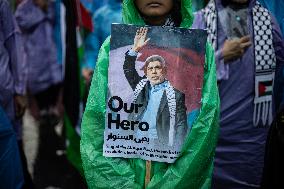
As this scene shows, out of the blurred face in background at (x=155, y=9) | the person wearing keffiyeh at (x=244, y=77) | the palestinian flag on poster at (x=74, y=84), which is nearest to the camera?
the blurred face in background at (x=155, y=9)

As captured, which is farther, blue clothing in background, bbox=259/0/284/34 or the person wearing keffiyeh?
blue clothing in background, bbox=259/0/284/34

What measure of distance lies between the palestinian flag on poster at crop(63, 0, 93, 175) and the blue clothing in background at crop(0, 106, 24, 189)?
1.69 m

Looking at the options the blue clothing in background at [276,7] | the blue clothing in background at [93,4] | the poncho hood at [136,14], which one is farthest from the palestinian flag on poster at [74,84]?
the poncho hood at [136,14]

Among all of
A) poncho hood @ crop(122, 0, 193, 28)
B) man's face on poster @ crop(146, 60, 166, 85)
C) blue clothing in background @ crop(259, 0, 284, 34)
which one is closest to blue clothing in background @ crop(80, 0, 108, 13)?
blue clothing in background @ crop(259, 0, 284, 34)

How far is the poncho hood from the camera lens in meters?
2.80

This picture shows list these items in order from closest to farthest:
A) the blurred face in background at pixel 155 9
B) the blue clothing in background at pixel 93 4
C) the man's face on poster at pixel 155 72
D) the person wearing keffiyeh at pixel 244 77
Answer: the man's face on poster at pixel 155 72 → the blurred face in background at pixel 155 9 → the person wearing keffiyeh at pixel 244 77 → the blue clothing in background at pixel 93 4

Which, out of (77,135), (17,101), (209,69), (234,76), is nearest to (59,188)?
(77,135)

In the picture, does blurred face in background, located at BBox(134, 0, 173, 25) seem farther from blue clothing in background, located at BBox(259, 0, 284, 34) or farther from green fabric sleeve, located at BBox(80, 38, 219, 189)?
blue clothing in background, located at BBox(259, 0, 284, 34)

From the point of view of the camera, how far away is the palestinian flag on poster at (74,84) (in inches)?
202

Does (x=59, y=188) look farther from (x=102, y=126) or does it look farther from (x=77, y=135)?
(x=102, y=126)

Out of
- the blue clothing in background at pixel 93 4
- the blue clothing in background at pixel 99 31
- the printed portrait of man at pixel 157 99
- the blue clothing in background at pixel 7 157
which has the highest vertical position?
the blue clothing in background at pixel 93 4

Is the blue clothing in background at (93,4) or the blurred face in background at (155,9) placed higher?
the blue clothing in background at (93,4)

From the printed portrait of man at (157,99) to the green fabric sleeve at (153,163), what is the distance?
0.08 m

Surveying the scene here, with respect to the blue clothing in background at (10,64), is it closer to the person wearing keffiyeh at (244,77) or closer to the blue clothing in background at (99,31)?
the blue clothing in background at (99,31)
